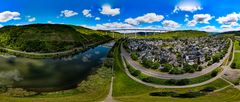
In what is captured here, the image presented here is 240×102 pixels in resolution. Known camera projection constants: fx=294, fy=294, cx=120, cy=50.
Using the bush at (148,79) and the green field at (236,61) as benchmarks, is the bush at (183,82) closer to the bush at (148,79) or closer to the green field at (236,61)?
the bush at (148,79)

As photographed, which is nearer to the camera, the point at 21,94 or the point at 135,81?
the point at 21,94

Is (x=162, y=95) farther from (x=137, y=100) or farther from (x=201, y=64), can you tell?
(x=201, y=64)

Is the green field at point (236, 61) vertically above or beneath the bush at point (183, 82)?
above

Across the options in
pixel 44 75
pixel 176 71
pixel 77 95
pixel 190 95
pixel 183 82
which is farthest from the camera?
pixel 176 71

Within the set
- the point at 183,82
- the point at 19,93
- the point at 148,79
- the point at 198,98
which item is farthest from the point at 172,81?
the point at 19,93

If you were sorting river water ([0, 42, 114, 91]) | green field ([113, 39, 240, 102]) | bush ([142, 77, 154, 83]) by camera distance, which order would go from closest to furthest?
green field ([113, 39, 240, 102])
river water ([0, 42, 114, 91])
bush ([142, 77, 154, 83])

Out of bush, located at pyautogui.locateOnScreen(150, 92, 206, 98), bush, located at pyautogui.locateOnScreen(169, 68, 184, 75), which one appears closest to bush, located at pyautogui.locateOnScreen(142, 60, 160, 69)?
bush, located at pyautogui.locateOnScreen(169, 68, 184, 75)

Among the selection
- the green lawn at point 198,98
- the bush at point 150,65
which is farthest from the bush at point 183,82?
the bush at point 150,65

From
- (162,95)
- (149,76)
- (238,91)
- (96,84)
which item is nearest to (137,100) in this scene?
(162,95)

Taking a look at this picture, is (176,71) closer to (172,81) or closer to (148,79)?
(172,81)

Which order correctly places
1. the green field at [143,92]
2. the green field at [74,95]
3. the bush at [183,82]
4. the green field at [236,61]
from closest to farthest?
the green field at [74,95]
the green field at [143,92]
the bush at [183,82]
the green field at [236,61]

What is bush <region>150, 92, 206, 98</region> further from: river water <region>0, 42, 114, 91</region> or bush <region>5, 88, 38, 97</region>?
bush <region>5, 88, 38, 97</region>
